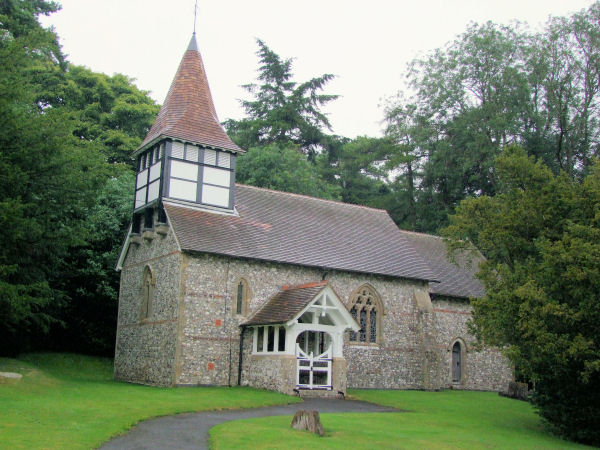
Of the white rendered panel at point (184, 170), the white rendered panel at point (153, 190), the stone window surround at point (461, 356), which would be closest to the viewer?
the white rendered panel at point (184, 170)

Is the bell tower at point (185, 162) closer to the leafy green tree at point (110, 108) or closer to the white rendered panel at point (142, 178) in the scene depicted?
the white rendered panel at point (142, 178)

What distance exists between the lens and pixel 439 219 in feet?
162

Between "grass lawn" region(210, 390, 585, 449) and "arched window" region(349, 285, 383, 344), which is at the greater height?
"arched window" region(349, 285, 383, 344)

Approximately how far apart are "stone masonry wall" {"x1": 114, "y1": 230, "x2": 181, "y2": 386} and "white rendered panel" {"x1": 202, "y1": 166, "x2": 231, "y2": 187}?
10.4 feet

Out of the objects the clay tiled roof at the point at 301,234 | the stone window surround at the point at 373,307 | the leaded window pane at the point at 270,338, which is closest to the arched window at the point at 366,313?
the stone window surround at the point at 373,307

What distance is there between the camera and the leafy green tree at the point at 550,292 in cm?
1828

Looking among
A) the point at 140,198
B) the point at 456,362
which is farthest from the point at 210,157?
the point at 456,362

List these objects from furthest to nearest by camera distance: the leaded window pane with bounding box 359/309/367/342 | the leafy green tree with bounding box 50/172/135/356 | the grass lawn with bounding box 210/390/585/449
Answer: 1. the leafy green tree with bounding box 50/172/135/356
2. the leaded window pane with bounding box 359/309/367/342
3. the grass lawn with bounding box 210/390/585/449

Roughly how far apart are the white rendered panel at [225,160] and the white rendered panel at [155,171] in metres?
2.62

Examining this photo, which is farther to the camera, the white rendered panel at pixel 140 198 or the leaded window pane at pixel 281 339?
the white rendered panel at pixel 140 198

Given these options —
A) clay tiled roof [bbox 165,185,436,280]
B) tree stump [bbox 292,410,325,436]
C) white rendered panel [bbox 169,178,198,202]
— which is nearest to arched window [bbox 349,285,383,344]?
clay tiled roof [bbox 165,185,436,280]

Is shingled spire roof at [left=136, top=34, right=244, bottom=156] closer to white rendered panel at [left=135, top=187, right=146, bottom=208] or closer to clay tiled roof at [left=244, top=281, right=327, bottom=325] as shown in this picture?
white rendered panel at [left=135, top=187, right=146, bottom=208]

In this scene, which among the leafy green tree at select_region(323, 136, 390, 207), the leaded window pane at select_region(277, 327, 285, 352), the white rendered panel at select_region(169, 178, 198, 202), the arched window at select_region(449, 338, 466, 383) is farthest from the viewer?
the leafy green tree at select_region(323, 136, 390, 207)

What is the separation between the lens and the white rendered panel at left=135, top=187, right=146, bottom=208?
28.9 meters
